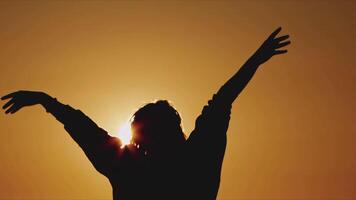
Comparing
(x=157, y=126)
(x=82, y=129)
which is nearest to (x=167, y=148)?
(x=157, y=126)

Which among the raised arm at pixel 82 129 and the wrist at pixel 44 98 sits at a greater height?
the wrist at pixel 44 98

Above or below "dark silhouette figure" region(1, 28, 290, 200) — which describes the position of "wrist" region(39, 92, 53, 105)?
above

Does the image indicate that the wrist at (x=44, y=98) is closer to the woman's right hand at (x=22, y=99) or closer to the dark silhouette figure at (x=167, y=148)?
the woman's right hand at (x=22, y=99)

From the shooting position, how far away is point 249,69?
10.5 feet

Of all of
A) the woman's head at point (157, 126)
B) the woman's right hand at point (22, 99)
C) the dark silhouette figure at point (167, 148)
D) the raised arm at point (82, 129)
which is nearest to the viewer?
the dark silhouette figure at point (167, 148)

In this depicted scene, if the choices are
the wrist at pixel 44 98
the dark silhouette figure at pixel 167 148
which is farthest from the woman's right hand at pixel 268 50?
the wrist at pixel 44 98

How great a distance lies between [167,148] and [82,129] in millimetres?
697

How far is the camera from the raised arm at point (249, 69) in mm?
3100

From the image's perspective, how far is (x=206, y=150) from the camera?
2906 millimetres

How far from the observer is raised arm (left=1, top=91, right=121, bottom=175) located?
126 inches

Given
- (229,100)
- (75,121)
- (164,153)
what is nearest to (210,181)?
(164,153)

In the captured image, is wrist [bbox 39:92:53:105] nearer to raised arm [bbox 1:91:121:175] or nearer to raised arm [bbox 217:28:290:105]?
raised arm [bbox 1:91:121:175]

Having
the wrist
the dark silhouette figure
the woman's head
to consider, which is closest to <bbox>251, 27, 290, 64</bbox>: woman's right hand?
the dark silhouette figure

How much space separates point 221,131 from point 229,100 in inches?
9.3
